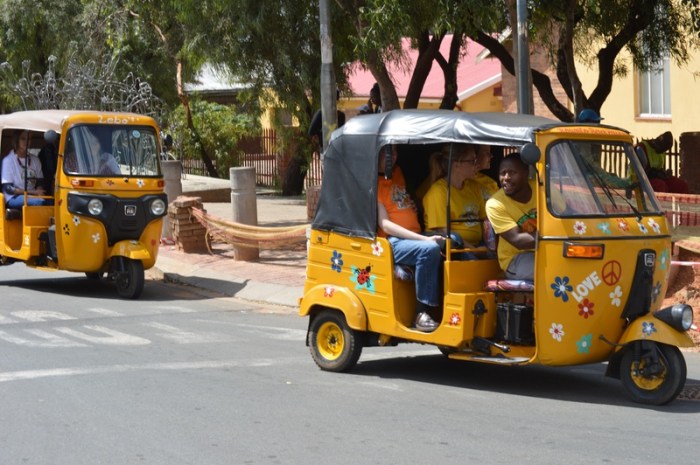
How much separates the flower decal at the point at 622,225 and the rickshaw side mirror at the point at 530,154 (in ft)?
2.62

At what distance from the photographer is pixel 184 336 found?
11875 mm

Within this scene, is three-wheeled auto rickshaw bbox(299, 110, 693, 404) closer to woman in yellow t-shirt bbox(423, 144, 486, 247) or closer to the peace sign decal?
the peace sign decal

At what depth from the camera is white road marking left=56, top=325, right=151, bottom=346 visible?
11.4m

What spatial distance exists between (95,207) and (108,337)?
339cm

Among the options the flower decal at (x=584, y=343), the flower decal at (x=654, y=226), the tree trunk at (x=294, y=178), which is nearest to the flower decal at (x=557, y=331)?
the flower decal at (x=584, y=343)

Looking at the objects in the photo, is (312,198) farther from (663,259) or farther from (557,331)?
(557,331)

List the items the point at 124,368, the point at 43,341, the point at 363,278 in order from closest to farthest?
1. the point at 363,278
2. the point at 124,368
3. the point at 43,341

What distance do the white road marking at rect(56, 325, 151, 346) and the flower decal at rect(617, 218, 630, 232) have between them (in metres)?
5.15

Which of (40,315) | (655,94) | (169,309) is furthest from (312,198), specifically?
(655,94)

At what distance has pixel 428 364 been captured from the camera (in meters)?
10.2

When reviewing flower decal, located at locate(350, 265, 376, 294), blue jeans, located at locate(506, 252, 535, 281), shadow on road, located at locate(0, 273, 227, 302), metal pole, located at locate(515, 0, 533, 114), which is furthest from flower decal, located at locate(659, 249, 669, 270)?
shadow on road, located at locate(0, 273, 227, 302)

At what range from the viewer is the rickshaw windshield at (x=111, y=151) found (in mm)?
14805

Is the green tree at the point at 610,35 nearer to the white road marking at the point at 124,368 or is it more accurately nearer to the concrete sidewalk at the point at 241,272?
the concrete sidewalk at the point at 241,272

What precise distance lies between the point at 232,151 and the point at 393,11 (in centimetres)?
1953
